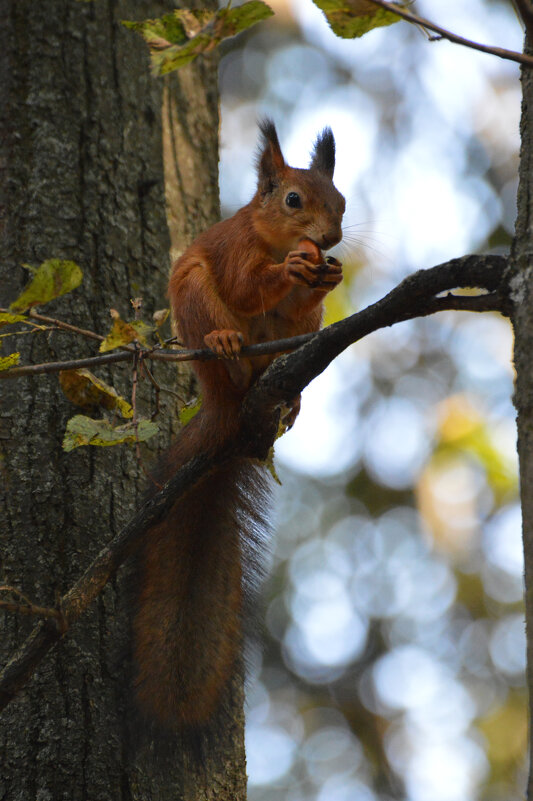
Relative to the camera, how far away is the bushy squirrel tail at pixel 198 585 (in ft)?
4.65

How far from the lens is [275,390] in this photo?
1.29 meters

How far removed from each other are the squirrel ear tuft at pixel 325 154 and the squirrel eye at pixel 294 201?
262 millimetres

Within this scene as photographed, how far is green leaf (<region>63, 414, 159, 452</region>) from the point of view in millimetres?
1183

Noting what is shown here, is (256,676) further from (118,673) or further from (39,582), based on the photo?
(39,582)

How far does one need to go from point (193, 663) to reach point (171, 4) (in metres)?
1.50

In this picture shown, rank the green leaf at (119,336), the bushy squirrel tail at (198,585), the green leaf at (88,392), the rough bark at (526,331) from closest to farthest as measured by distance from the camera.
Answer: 1. the rough bark at (526,331)
2. the green leaf at (119,336)
3. the green leaf at (88,392)
4. the bushy squirrel tail at (198,585)

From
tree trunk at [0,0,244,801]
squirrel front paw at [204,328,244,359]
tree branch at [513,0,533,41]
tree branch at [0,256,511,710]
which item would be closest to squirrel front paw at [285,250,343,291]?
squirrel front paw at [204,328,244,359]

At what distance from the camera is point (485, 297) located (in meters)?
0.89

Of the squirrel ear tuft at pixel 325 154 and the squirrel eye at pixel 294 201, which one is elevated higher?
the squirrel ear tuft at pixel 325 154

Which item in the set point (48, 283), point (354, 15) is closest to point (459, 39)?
point (354, 15)

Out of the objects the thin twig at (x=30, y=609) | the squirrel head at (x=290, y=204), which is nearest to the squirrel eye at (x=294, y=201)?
the squirrel head at (x=290, y=204)

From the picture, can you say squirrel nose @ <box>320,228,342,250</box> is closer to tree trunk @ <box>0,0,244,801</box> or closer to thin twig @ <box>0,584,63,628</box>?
tree trunk @ <box>0,0,244,801</box>

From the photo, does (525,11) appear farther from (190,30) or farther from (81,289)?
(81,289)

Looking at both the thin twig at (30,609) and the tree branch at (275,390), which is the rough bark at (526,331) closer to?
the tree branch at (275,390)
